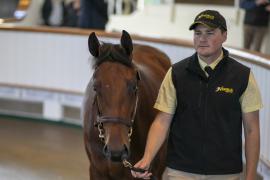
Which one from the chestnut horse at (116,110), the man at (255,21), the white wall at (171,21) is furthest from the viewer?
the white wall at (171,21)

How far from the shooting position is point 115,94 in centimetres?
275

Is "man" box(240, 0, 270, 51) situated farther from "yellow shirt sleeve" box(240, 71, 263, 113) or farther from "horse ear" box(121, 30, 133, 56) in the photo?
"yellow shirt sleeve" box(240, 71, 263, 113)

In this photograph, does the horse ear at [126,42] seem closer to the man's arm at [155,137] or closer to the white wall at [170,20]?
the man's arm at [155,137]

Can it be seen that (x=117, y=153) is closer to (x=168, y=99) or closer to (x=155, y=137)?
(x=155, y=137)

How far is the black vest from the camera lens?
2.66 meters

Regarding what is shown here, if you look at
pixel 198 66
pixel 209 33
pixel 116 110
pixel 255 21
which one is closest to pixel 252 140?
pixel 198 66

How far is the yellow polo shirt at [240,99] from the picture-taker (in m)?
2.66

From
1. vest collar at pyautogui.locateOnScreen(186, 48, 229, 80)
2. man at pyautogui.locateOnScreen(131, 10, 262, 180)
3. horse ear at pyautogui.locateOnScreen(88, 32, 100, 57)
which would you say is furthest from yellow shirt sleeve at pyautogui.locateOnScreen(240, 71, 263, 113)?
horse ear at pyautogui.locateOnScreen(88, 32, 100, 57)

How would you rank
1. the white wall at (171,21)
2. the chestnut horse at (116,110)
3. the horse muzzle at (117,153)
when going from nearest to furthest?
1. the horse muzzle at (117,153)
2. the chestnut horse at (116,110)
3. the white wall at (171,21)

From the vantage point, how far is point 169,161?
9.34 feet

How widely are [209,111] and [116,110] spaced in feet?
1.44

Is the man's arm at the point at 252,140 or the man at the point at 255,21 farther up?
the man's arm at the point at 252,140

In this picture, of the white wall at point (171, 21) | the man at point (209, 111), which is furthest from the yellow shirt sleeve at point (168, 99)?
the white wall at point (171, 21)

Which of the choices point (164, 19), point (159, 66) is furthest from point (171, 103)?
point (164, 19)
